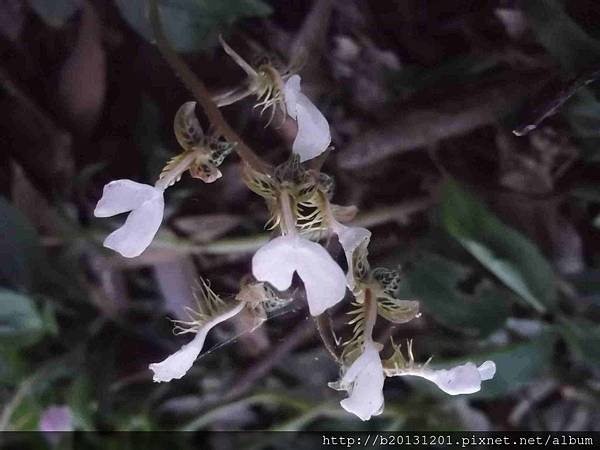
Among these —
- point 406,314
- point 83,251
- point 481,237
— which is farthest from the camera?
point 83,251

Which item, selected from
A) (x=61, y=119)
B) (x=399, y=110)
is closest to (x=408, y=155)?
(x=399, y=110)

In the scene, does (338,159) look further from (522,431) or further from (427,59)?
(522,431)

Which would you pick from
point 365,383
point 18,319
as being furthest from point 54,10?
point 365,383

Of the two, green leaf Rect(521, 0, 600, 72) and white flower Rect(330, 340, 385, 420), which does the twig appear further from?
white flower Rect(330, 340, 385, 420)

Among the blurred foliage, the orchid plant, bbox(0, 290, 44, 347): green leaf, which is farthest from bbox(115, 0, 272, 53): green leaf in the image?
bbox(0, 290, 44, 347): green leaf

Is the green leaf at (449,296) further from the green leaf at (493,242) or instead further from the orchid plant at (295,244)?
the orchid plant at (295,244)

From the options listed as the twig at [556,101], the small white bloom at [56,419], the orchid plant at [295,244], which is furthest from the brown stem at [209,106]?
the small white bloom at [56,419]

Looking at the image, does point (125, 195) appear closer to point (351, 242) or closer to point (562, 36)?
point (351, 242)
